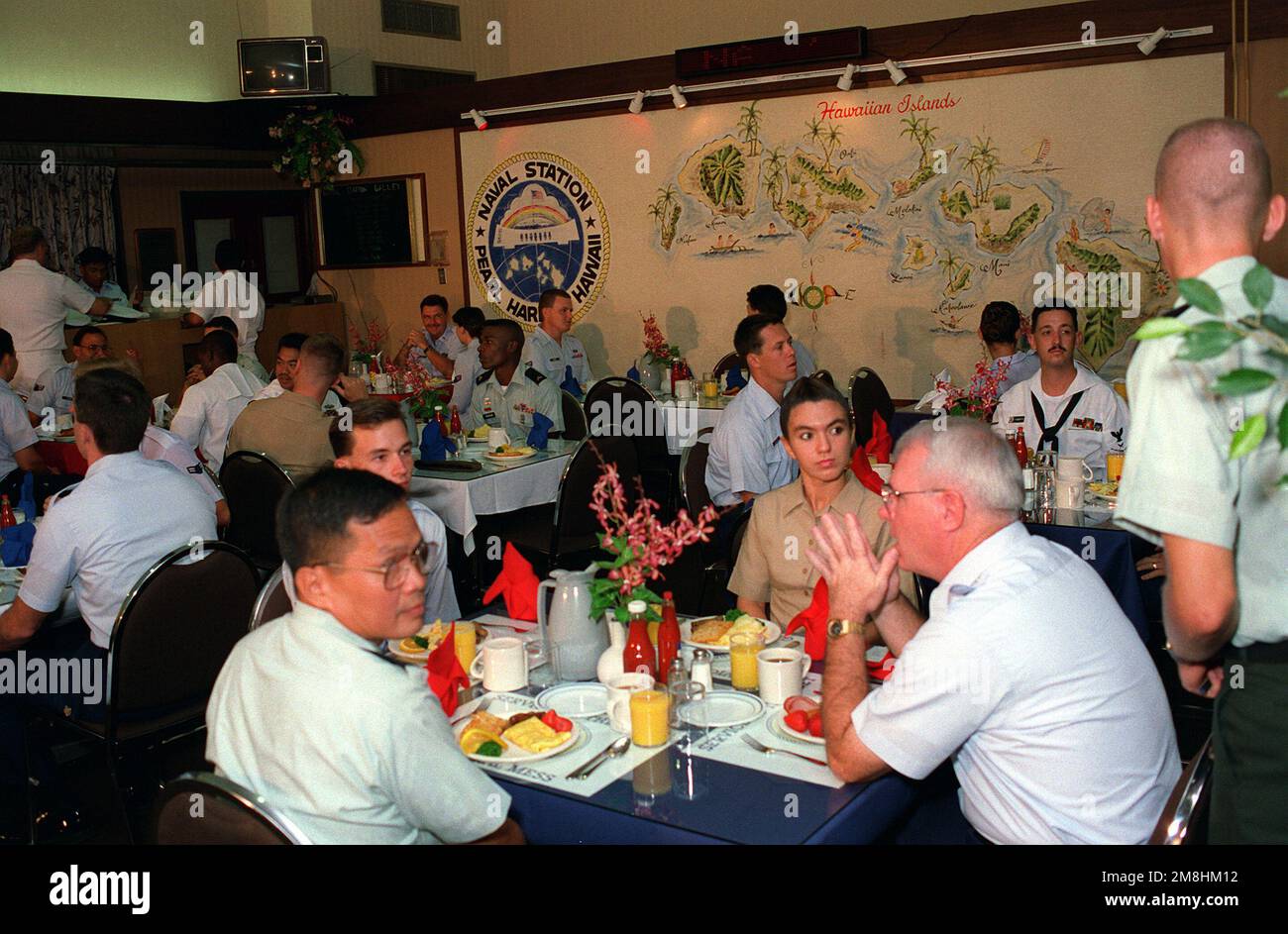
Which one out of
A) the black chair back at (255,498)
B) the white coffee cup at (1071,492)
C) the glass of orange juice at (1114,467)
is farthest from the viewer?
the black chair back at (255,498)

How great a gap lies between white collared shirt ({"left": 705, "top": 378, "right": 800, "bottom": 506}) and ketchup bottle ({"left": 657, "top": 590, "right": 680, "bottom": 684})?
2165mm

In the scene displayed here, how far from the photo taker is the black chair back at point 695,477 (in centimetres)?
457

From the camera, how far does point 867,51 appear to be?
752cm

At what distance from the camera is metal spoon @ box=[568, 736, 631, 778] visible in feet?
7.10

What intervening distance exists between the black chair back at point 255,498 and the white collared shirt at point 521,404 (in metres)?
1.59

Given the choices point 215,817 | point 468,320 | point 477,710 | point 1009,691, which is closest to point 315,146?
point 468,320

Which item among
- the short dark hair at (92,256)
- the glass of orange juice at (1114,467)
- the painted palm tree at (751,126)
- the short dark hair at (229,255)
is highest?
the painted palm tree at (751,126)

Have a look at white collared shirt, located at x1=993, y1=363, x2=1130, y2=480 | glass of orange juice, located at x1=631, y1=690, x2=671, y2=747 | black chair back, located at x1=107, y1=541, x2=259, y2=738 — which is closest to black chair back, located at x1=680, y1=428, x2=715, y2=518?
white collared shirt, located at x1=993, y1=363, x2=1130, y2=480

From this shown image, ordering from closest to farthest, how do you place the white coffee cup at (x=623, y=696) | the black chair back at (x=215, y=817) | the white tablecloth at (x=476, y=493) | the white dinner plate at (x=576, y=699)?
the black chair back at (x=215, y=817) → the white coffee cup at (x=623, y=696) → the white dinner plate at (x=576, y=699) → the white tablecloth at (x=476, y=493)

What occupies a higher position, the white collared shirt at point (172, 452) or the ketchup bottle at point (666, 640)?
the white collared shirt at point (172, 452)

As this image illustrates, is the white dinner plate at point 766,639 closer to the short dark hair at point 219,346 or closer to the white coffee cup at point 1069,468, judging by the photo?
the white coffee cup at point 1069,468

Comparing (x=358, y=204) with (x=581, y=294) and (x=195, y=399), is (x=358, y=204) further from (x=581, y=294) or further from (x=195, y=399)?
(x=195, y=399)

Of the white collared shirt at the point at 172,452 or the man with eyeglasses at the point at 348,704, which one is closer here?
the man with eyeglasses at the point at 348,704

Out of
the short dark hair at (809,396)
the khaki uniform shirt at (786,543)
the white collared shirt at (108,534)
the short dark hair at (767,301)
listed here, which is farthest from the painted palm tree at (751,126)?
the white collared shirt at (108,534)
